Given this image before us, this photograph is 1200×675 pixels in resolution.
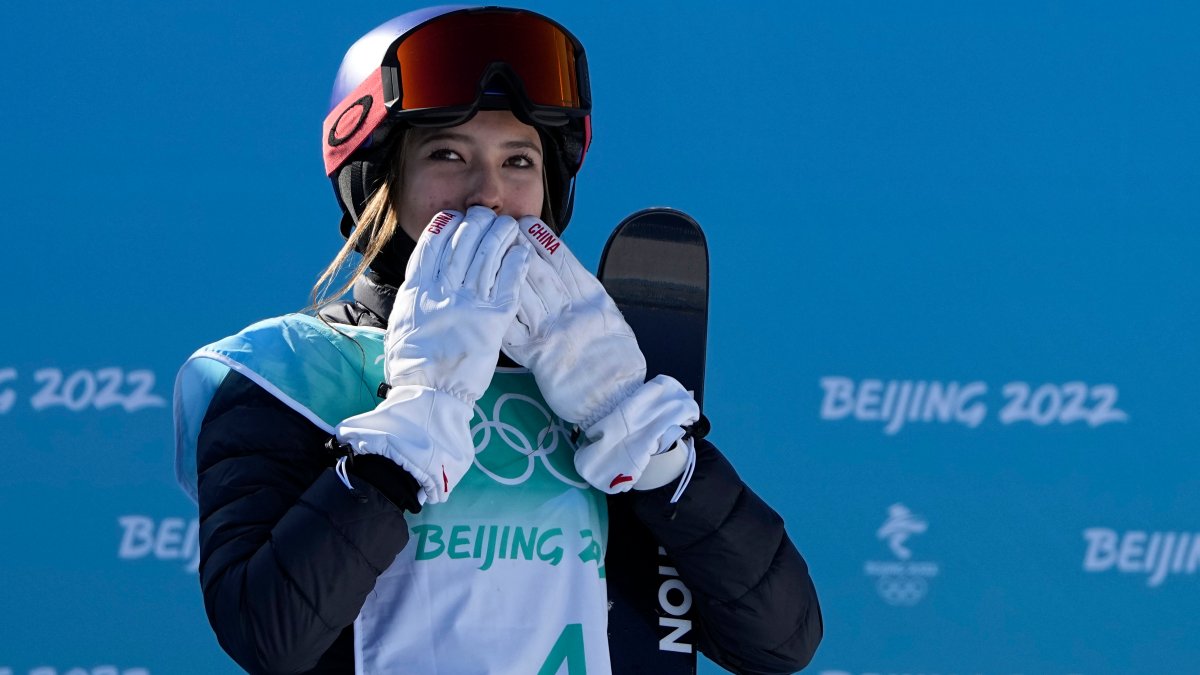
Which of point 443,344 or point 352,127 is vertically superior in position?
point 352,127

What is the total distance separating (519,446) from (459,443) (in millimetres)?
149

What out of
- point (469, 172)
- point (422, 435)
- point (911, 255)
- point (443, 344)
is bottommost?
point (422, 435)

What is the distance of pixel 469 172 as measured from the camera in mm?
1614

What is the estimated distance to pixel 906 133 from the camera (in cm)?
298

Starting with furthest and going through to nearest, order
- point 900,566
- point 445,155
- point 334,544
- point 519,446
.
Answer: point 900,566
point 445,155
point 519,446
point 334,544

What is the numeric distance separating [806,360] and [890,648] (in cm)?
64

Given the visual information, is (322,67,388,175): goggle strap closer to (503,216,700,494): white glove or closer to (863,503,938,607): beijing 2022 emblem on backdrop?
(503,216,700,494): white glove

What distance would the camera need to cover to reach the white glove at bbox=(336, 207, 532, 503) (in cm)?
136

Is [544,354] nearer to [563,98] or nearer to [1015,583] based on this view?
[563,98]

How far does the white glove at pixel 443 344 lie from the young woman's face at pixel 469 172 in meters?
0.06

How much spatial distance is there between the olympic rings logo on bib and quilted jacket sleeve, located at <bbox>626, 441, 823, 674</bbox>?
9 centimetres

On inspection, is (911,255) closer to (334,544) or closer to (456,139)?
(456,139)

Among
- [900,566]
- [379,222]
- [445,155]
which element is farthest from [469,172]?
[900,566]

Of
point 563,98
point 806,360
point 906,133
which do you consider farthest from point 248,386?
point 906,133
